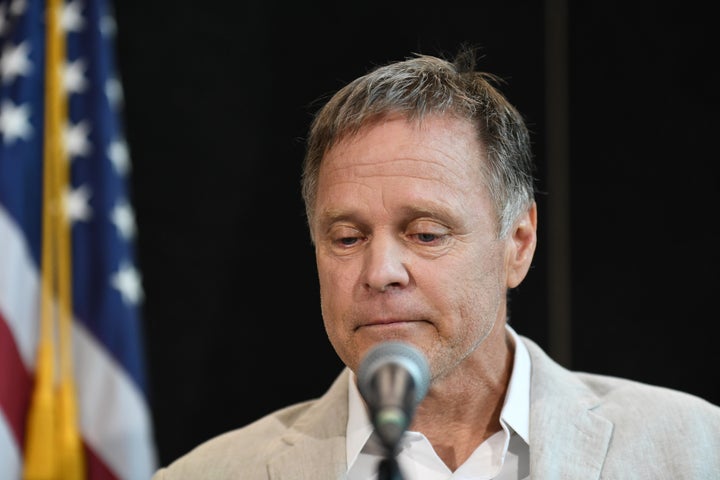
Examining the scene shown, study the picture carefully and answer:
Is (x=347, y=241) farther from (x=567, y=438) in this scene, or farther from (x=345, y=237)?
(x=567, y=438)

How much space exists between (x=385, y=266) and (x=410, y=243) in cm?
10

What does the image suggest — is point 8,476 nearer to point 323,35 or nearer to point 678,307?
point 323,35

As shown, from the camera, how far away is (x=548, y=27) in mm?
3514

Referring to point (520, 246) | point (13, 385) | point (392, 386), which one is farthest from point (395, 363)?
point (13, 385)

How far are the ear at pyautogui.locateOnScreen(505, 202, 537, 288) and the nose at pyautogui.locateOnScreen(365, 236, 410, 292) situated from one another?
34 cm

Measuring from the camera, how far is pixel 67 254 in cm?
314

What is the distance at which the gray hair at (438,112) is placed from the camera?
208cm

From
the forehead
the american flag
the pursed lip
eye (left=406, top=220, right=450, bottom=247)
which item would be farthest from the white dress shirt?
the american flag

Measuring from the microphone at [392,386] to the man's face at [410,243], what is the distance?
0.53 metres

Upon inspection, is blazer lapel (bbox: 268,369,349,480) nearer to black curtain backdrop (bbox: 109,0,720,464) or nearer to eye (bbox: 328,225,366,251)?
eye (bbox: 328,225,366,251)

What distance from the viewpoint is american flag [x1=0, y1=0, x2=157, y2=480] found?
303cm

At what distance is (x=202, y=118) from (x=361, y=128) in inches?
66.6

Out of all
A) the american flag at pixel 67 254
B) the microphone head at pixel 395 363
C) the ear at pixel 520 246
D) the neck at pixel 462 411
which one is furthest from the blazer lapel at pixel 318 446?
the american flag at pixel 67 254

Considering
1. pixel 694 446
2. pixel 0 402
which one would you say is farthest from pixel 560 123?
pixel 0 402
